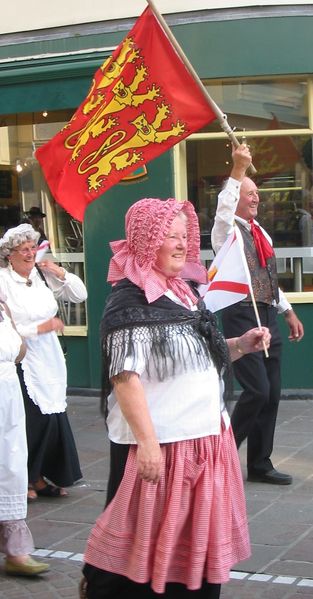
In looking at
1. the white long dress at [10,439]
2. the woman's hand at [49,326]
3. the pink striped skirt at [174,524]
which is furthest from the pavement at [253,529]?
the woman's hand at [49,326]

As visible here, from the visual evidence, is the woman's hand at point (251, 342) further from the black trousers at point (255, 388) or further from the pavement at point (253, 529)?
the black trousers at point (255, 388)

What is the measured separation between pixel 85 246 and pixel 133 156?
4961mm

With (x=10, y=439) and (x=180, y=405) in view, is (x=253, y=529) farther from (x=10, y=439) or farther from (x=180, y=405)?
(x=180, y=405)

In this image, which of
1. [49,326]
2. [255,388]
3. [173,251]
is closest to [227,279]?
[255,388]

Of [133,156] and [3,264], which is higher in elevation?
[133,156]

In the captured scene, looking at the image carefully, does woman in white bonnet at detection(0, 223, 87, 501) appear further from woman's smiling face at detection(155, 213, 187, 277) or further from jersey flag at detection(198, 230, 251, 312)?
woman's smiling face at detection(155, 213, 187, 277)

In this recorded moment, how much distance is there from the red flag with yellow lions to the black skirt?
1.91 meters

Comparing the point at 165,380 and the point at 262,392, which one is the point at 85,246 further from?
the point at 165,380

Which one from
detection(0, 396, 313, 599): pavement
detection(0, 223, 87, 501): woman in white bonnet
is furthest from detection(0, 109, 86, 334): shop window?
detection(0, 223, 87, 501): woman in white bonnet

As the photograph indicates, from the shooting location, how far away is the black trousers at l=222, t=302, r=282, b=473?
6.52 m

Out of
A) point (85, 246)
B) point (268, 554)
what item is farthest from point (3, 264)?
point (85, 246)

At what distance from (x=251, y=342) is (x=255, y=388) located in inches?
89.0

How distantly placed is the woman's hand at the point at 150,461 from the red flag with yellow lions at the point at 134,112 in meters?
1.77

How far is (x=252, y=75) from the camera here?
31.3 feet
